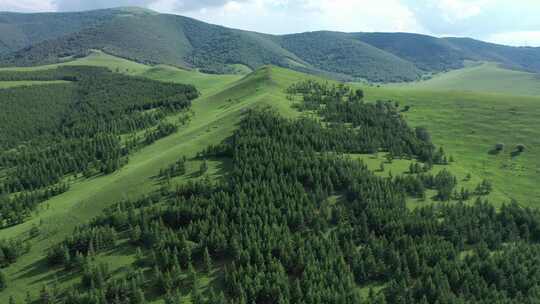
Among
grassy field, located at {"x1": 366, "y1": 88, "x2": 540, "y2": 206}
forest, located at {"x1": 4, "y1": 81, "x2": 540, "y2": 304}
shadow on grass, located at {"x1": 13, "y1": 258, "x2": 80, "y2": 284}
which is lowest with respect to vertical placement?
shadow on grass, located at {"x1": 13, "y1": 258, "x2": 80, "y2": 284}

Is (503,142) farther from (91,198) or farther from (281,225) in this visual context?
(91,198)

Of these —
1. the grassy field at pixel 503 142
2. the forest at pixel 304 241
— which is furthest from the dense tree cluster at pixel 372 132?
the forest at pixel 304 241

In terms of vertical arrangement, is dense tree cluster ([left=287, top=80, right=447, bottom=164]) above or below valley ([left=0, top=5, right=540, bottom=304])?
above

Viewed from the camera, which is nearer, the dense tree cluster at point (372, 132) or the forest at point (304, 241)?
the forest at point (304, 241)

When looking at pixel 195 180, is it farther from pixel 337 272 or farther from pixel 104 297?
pixel 337 272

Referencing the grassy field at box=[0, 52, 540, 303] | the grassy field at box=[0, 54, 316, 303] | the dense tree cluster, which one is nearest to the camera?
the grassy field at box=[0, 54, 316, 303]

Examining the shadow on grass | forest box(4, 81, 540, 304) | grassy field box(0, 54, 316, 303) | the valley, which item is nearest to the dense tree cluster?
the valley

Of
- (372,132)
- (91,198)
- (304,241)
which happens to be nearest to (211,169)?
(91,198)

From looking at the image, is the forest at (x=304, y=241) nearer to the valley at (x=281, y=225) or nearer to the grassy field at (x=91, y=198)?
the valley at (x=281, y=225)

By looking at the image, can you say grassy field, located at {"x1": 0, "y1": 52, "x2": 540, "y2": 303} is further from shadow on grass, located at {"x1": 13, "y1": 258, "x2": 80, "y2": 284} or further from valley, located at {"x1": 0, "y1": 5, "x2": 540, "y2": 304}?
valley, located at {"x1": 0, "y1": 5, "x2": 540, "y2": 304}
